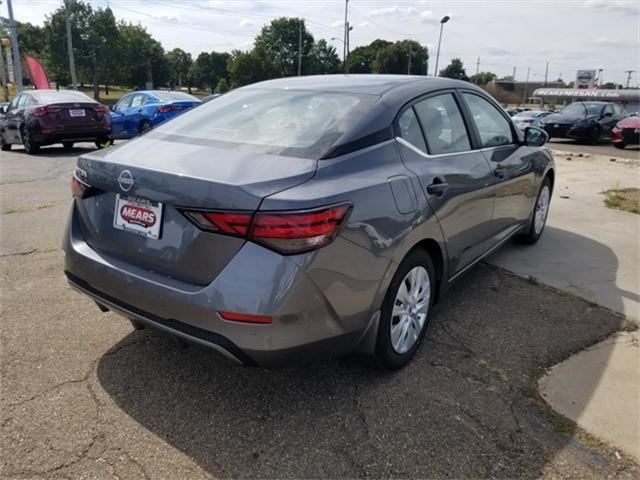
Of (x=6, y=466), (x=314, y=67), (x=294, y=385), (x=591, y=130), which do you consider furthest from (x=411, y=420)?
(x=314, y=67)

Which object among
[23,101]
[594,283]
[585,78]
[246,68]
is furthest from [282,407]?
[585,78]

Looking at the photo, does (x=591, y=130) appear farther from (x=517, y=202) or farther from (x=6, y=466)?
(x=6, y=466)

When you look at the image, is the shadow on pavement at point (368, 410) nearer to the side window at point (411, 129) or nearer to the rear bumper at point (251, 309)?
the rear bumper at point (251, 309)

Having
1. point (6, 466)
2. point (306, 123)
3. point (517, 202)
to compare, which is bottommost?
point (6, 466)

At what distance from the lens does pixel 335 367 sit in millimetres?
2881

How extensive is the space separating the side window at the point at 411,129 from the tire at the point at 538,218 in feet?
8.19

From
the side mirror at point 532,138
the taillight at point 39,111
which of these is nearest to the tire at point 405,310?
the side mirror at point 532,138

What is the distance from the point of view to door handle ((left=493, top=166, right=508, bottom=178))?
3755 mm

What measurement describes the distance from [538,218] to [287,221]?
156 inches

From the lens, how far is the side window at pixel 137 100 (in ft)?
43.5

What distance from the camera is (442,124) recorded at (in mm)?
3275

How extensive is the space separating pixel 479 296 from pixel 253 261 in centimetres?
245

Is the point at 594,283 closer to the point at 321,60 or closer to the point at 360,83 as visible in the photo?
the point at 360,83

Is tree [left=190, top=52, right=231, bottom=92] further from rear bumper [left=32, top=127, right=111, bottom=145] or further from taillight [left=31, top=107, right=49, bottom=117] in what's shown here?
taillight [left=31, top=107, right=49, bottom=117]
